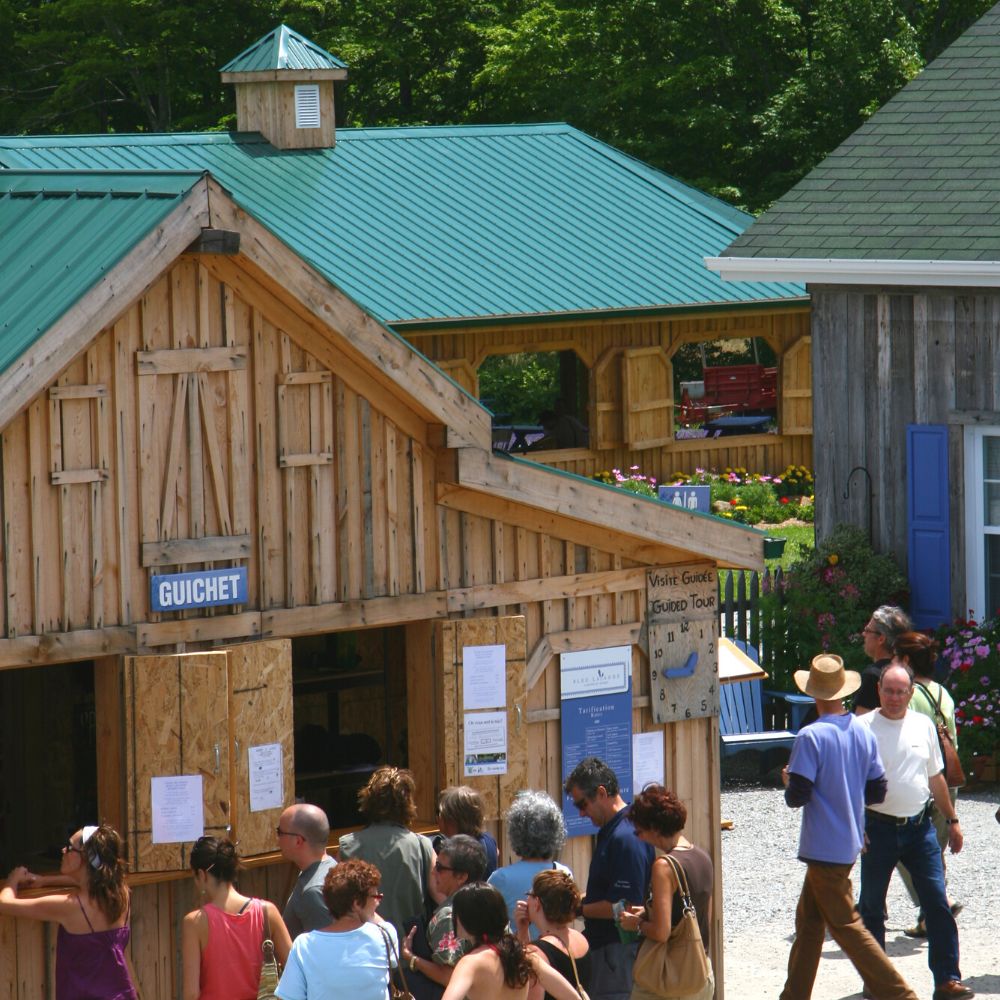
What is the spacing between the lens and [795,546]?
2270 cm

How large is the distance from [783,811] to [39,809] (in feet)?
18.6

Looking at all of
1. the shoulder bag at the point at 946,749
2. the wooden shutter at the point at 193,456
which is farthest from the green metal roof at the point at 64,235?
the shoulder bag at the point at 946,749

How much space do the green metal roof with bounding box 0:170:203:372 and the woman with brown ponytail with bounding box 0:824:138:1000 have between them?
6.62ft

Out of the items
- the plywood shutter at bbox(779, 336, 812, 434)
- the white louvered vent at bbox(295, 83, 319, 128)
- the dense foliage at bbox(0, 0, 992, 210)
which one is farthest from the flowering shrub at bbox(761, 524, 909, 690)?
the dense foliage at bbox(0, 0, 992, 210)

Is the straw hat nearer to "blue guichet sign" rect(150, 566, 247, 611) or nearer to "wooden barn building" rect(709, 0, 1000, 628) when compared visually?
"blue guichet sign" rect(150, 566, 247, 611)

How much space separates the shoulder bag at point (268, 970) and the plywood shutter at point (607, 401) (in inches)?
679

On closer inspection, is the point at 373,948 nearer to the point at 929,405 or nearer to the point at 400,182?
the point at 929,405

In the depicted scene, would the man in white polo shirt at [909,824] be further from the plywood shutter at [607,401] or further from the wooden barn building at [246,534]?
the plywood shutter at [607,401]

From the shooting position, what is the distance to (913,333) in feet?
54.2

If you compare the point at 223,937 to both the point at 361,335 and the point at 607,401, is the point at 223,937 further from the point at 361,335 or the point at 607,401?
the point at 607,401

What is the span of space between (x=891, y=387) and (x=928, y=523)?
1212 millimetres

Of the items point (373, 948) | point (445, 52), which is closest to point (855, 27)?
point (445, 52)

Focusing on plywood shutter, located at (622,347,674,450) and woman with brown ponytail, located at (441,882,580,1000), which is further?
plywood shutter, located at (622,347,674,450)

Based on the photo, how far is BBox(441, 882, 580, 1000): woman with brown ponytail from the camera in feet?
22.6
